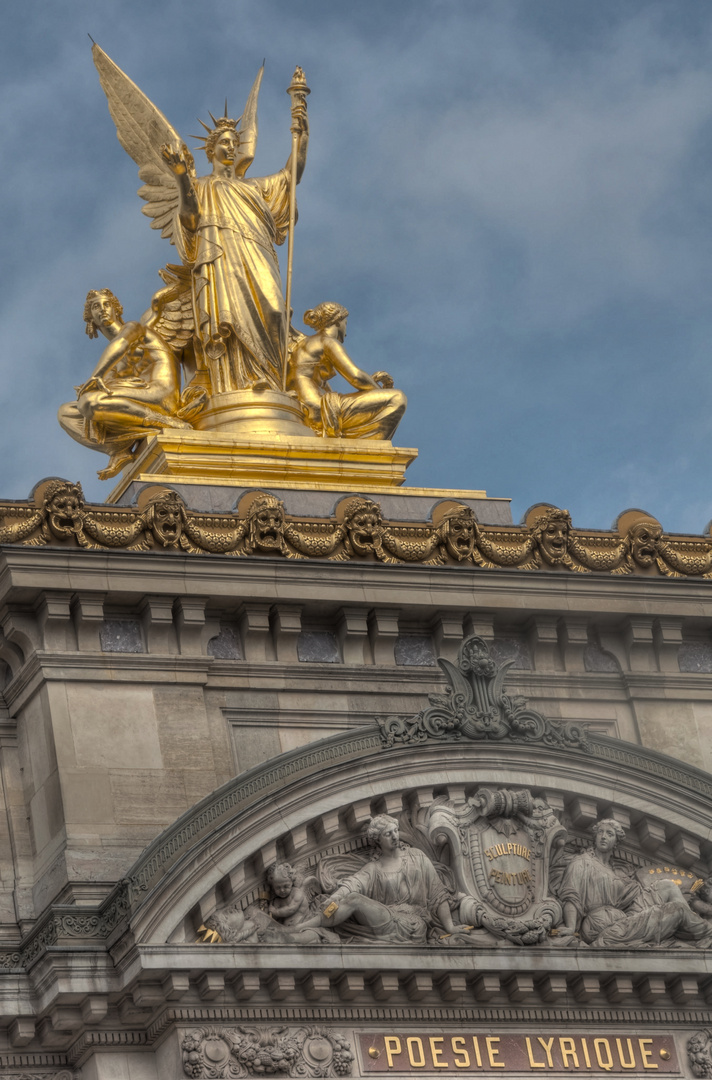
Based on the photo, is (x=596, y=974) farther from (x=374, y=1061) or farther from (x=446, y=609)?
(x=446, y=609)

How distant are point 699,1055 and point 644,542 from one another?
18.2ft

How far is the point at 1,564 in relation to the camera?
23594 millimetres

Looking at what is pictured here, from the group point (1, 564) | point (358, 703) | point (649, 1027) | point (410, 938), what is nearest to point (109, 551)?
point (1, 564)

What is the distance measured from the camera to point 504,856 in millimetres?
23391

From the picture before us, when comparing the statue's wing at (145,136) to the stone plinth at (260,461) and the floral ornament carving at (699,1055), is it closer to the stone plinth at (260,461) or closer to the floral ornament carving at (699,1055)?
the stone plinth at (260,461)

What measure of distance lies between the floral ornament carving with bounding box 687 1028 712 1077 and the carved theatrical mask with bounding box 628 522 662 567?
17.0 feet

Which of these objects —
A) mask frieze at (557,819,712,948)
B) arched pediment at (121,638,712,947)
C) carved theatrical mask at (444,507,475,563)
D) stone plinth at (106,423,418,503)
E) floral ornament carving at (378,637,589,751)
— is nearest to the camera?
arched pediment at (121,638,712,947)

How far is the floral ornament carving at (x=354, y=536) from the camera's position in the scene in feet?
78.9

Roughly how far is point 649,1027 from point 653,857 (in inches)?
67.0

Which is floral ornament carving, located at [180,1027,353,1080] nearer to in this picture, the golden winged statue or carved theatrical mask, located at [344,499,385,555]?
carved theatrical mask, located at [344,499,385,555]

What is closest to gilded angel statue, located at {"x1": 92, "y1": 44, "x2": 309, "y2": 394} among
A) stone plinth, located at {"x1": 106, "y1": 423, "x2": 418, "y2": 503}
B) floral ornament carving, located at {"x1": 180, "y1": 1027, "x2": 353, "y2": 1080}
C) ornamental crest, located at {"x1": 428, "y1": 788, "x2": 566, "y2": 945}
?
stone plinth, located at {"x1": 106, "y1": 423, "x2": 418, "y2": 503}

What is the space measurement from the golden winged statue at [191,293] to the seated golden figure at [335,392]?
0.42 meters

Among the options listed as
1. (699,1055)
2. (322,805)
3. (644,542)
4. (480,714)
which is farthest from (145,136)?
(699,1055)

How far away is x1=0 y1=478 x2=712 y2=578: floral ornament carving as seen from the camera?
78.9ft
